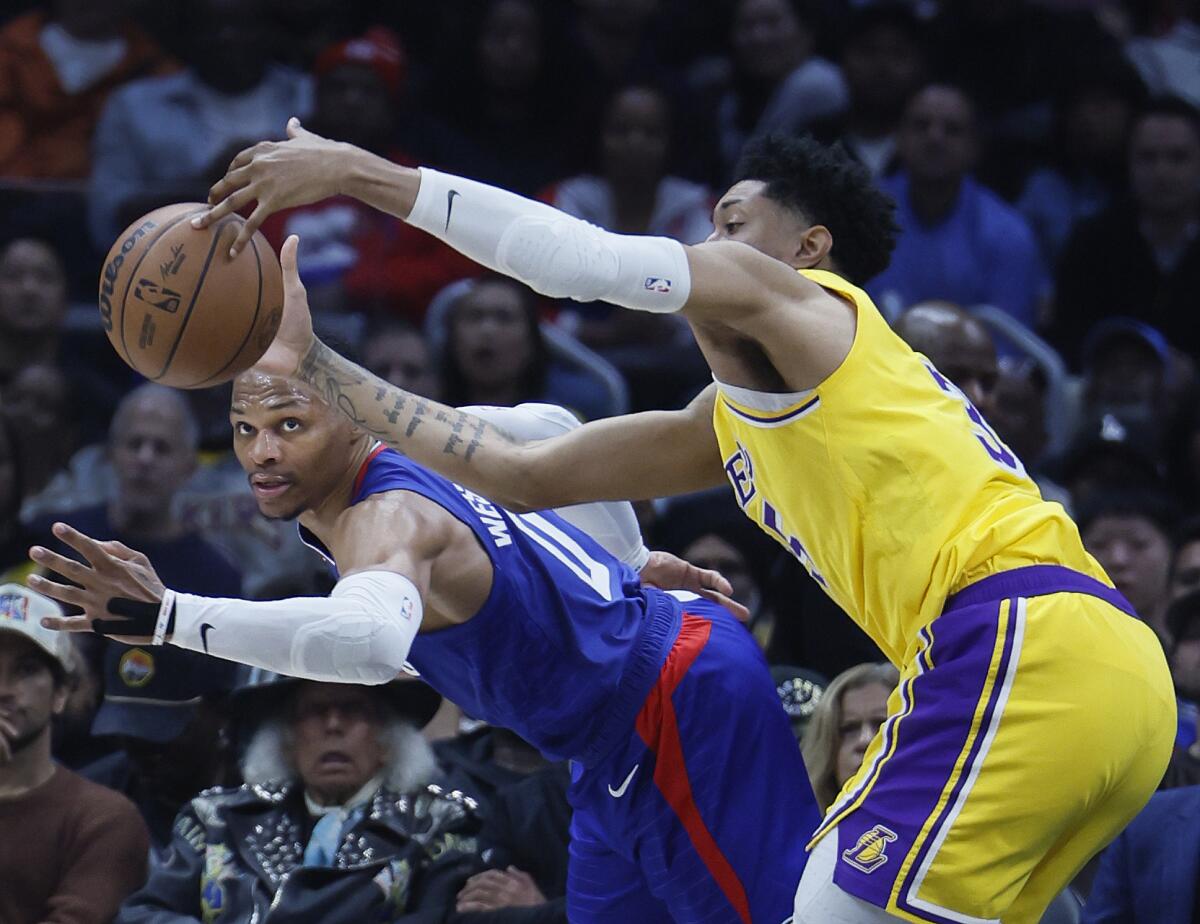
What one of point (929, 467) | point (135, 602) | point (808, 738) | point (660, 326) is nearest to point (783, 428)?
point (929, 467)

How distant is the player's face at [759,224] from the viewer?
4426 millimetres

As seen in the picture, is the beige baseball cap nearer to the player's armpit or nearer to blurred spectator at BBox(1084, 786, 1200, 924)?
the player's armpit

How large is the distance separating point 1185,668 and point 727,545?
5.31 ft

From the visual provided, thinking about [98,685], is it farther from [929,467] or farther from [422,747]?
[929,467]

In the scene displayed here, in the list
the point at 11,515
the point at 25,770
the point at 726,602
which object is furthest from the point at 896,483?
the point at 11,515

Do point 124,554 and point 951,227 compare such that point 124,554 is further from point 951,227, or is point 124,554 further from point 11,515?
point 951,227

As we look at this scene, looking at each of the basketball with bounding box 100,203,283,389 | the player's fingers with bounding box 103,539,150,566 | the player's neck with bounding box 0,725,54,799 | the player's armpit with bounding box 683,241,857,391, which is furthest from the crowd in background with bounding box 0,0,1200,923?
the player's armpit with bounding box 683,241,857,391

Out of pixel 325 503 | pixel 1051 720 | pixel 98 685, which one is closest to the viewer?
pixel 1051 720

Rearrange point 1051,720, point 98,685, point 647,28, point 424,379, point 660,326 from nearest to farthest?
1. point 1051,720
2. point 98,685
3. point 424,379
4. point 660,326
5. point 647,28

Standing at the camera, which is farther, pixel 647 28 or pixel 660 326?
pixel 647 28

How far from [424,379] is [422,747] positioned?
7.09 feet

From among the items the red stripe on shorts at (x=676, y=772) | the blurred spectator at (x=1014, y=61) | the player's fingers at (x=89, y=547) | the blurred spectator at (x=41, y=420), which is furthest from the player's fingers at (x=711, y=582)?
the blurred spectator at (x=1014, y=61)

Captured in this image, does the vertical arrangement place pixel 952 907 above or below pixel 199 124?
below

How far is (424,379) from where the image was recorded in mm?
7613
